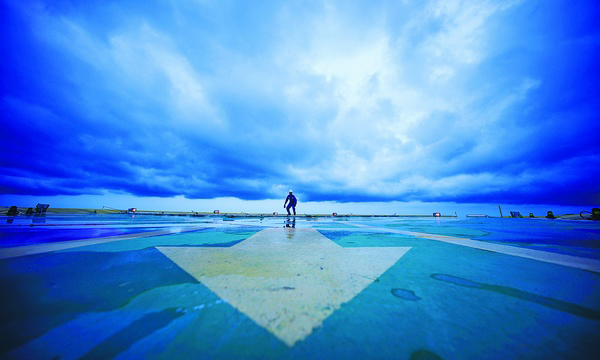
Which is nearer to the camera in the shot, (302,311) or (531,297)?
(302,311)

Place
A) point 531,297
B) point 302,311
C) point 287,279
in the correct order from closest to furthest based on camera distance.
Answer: point 302,311
point 531,297
point 287,279

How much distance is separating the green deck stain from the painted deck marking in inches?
24.0

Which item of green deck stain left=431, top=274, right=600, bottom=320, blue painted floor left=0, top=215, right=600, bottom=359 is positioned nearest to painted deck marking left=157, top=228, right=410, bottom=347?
blue painted floor left=0, top=215, right=600, bottom=359

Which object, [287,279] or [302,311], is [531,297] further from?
[287,279]

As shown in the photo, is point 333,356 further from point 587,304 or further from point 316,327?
point 587,304

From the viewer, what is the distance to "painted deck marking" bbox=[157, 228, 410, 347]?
118 cm

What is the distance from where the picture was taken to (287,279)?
180cm

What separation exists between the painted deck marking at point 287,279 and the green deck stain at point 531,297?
61cm

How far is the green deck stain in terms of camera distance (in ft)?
4.11

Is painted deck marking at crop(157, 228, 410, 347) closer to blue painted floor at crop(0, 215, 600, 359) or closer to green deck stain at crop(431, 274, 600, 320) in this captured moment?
blue painted floor at crop(0, 215, 600, 359)

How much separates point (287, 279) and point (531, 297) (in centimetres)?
187

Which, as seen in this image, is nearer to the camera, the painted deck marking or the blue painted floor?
the blue painted floor

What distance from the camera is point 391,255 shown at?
2752 millimetres

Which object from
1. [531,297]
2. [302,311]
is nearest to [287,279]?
[302,311]
